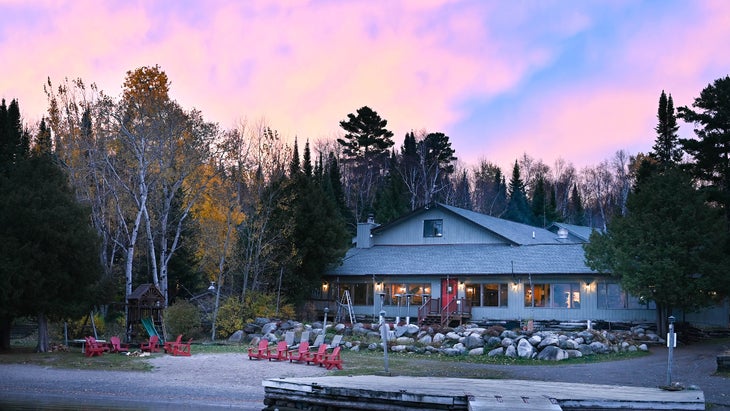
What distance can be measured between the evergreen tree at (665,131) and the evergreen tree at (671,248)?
50.0ft

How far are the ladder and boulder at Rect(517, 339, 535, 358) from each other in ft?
49.2

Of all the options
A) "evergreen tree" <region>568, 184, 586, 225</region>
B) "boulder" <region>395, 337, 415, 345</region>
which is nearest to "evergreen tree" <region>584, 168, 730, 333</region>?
"boulder" <region>395, 337, 415, 345</region>

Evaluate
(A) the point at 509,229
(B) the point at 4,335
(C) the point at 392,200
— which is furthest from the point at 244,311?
(C) the point at 392,200

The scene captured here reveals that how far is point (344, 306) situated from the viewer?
4422cm

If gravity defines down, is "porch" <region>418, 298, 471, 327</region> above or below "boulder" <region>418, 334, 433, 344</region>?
above

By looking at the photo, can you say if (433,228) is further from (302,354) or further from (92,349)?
(92,349)

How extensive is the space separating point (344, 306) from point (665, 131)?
90.8 feet

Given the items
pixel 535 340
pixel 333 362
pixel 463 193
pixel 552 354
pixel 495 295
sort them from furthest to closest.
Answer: pixel 463 193
pixel 495 295
pixel 535 340
pixel 552 354
pixel 333 362

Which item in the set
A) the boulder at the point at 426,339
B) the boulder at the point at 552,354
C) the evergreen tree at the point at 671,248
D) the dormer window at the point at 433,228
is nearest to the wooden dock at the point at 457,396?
the boulder at the point at 552,354

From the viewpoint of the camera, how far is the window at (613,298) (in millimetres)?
38469

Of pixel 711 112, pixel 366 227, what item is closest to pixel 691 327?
pixel 711 112

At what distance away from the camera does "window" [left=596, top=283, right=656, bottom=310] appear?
38469mm

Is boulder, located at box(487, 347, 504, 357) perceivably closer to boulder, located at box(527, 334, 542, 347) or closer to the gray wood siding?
boulder, located at box(527, 334, 542, 347)

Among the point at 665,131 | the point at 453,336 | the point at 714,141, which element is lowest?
the point at 453,336
